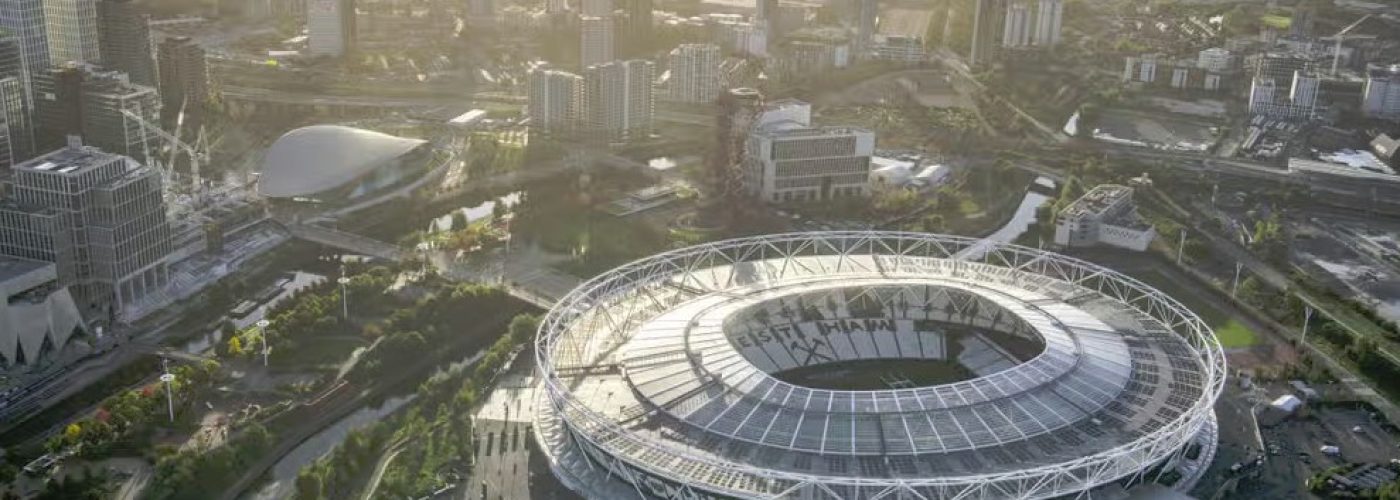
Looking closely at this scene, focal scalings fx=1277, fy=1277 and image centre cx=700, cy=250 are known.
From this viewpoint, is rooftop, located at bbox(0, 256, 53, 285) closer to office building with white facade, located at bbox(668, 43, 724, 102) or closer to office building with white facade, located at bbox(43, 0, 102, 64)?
office building with white facade, located at bbox(43, 0, 102, 64)

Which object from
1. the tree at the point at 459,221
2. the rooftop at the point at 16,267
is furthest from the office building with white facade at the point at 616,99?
the rooftop at the point at 16,267

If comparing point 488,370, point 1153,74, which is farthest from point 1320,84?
point 488,370

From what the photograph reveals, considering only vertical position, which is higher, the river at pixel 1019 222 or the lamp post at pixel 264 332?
the river at pixel 1019 222

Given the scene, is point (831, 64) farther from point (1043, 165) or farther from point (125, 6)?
point (125, 6)

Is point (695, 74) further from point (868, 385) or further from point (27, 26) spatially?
point (868, 385)

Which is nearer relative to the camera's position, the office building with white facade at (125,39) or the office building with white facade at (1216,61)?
the office building with white facade at (125,39)

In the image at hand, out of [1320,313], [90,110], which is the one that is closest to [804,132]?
[1320,313]

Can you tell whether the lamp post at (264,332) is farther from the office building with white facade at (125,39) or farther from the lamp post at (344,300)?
the office building with white facade at (125,39)
